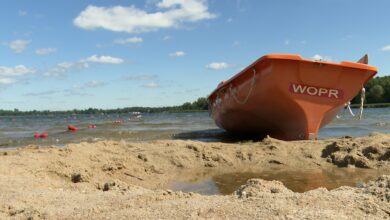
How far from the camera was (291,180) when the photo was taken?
16.0 ft

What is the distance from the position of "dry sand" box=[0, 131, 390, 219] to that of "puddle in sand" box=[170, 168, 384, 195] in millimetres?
223

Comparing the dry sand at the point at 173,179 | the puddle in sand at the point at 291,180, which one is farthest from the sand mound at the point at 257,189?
the puddle in sand at the point at 291,180

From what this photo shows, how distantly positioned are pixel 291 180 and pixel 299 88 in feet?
10.3

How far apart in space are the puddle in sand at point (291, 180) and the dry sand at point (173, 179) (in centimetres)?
22

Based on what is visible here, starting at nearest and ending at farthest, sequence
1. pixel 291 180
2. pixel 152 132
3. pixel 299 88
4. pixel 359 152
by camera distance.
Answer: pixel 291 180
pixel 359 152
pixel 299 88
pixel 152 132

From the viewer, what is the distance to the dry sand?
8.78 feet

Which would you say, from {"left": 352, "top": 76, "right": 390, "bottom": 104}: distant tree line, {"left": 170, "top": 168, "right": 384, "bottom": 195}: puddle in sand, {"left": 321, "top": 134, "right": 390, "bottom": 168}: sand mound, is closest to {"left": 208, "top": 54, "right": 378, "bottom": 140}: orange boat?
{"left": 321, "top": 134, "right": 390, "bottom": 168}: sand mound

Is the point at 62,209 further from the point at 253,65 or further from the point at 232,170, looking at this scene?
the point at 253,65

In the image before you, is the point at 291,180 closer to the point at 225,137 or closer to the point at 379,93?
the point at 225,137

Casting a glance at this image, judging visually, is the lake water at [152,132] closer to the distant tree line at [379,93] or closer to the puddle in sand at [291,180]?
the puddle in sand at [291,180]

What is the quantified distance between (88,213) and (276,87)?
5.35m

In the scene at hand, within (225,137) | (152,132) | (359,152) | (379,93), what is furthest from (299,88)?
(379,93)

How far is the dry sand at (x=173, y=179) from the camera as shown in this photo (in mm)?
2676

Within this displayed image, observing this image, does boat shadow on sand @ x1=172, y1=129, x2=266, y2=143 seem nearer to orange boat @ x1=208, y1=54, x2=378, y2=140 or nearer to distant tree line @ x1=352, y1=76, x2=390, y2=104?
orange boat @ x1=208, y1=54, x2=378, y2=140
